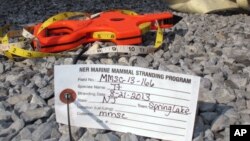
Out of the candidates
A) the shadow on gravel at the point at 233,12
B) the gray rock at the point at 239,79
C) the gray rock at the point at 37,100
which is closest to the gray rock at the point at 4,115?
the gray rock at the point at 37,100

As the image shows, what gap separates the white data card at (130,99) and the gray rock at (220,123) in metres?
0.13

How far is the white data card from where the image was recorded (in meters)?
1.25

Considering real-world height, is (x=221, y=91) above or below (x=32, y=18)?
below

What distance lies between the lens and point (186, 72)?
1.80 metres

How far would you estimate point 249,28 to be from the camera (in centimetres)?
255

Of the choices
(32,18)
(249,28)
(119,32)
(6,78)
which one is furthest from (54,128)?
(32,18)

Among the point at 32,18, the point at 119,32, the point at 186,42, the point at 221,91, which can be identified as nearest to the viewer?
the point at 221,91

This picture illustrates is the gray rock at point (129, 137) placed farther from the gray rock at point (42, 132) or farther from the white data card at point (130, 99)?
the gray rock at point (42, 132)

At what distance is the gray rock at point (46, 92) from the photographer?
62.5 inches

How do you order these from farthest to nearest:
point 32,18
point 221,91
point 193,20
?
point 32,18
point 193,20
point 221,91

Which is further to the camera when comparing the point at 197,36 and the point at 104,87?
the point at 197,36

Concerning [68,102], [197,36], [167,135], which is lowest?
[167,135]

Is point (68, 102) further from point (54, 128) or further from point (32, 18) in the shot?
point (32, 18)

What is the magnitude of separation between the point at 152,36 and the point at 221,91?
2.80 feet
